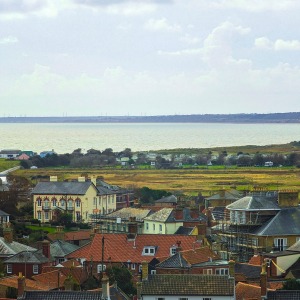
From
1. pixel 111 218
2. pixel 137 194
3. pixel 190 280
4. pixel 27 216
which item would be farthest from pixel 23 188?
pixel 190 280

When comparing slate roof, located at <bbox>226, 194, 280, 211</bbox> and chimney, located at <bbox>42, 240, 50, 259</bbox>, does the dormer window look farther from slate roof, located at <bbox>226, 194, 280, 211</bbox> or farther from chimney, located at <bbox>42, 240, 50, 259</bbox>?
slate roof, located at <bbox>226, 194, 280, 211</bbox>

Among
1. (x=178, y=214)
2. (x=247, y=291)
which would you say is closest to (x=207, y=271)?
(x=247, y=291)

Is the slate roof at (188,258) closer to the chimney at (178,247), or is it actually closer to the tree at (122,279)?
the tree at (122,279)

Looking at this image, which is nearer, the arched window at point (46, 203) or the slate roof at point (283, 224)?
the slate roof at point (283, 224)

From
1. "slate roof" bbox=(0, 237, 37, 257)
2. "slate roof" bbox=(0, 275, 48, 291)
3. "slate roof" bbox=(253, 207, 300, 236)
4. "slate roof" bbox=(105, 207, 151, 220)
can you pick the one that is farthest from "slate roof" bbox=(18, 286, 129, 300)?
"slate roof" bbox=(105, 207, 151, 220)

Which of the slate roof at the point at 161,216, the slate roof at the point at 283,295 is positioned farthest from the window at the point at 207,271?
the slate roof at the point at 161,216

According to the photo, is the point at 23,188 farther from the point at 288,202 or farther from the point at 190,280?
the point at 190,280

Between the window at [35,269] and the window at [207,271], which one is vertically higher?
the window at [207,271]

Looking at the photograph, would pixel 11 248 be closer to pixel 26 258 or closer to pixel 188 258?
pixel 26 258
